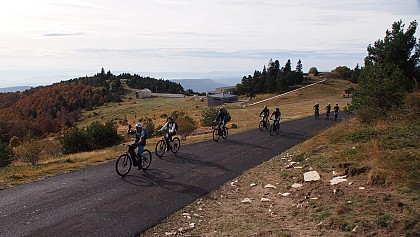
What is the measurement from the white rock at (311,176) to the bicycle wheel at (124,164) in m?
6.40

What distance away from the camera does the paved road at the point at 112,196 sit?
792 centimetres

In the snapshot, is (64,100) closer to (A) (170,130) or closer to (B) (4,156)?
(B) (4,156)

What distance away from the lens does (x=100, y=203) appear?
31.2ft

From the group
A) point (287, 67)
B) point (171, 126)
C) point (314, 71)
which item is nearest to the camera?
point (171, 126)

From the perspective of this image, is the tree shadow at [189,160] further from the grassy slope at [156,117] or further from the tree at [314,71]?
the tree at [314,71]

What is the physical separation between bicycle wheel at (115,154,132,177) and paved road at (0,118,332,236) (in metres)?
0.25

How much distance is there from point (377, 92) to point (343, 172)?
9.98 m

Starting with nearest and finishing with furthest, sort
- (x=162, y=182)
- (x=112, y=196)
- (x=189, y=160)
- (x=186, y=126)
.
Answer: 1. (x=112, y=196)
2. (x=162, y=182)
3. (x=189, y=160)
4. (x=186, y=126)

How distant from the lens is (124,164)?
12555 mm

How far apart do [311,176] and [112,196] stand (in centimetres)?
619

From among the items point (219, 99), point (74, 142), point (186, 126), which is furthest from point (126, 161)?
point (219, 99)

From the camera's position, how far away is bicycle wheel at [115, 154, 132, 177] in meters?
12.4

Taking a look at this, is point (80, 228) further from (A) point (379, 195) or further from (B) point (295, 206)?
(A) point (379, 195)

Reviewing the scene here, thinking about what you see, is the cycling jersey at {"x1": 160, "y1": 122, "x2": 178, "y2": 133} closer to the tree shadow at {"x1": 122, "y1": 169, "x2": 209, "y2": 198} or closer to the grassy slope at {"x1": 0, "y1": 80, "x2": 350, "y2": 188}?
the grassy slope at {"x1": 0, "y1": 80, "x2": 350, "y2": 188}
